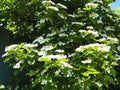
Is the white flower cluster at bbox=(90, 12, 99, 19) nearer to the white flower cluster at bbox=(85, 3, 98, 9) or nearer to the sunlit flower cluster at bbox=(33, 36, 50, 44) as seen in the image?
the white flower cluster at bbox=(85, 3, 98, 9)

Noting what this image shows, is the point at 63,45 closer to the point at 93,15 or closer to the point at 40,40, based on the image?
the point at 40,40

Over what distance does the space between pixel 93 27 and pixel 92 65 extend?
1389mm

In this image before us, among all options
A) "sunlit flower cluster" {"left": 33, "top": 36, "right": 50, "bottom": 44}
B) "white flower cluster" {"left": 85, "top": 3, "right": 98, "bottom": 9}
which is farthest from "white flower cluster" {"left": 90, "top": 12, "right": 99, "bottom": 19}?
"sunlit flower cluster" {"left": 33, "top": 36, "right": 50, "bottom": 44}

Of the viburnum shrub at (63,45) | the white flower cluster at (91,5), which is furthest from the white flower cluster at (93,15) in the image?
the white flower cluster at (91,5)

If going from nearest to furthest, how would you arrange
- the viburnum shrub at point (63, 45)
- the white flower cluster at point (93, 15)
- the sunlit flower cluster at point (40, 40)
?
1. the viburnum shrub at point (63, 45)
2. the sunlit flower cluster at point (40, 40)
3. the white flower cluster at point (93, 15)

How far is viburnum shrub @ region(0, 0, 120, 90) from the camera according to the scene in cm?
582

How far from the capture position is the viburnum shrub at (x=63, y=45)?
229 inches

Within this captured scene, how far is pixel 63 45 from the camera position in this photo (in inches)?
260

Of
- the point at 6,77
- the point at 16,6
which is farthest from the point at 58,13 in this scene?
the point at 6,77

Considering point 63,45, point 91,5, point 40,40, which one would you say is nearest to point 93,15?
point 91,5

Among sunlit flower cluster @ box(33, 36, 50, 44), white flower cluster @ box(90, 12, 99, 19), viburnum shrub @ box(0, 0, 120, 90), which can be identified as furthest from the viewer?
white flower cluster @ box(90, 12, 99, 19)

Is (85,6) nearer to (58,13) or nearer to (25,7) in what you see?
(58,13)

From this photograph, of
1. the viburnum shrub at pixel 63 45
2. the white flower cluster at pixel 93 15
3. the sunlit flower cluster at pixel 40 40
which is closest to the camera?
the viburnum shrub at pixel 63 45

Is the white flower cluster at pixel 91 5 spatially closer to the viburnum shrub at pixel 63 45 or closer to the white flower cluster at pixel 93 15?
the viburnum shrub at pixel 63 45
